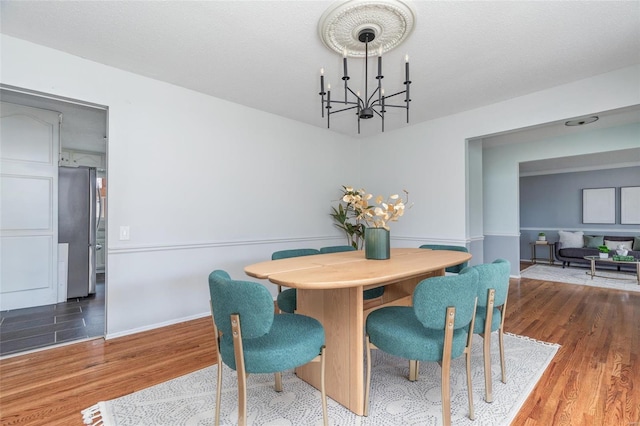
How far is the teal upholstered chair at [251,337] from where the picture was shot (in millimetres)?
1301

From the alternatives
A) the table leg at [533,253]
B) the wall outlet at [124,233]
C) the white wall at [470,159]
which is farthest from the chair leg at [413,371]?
the table leg at [533,253]

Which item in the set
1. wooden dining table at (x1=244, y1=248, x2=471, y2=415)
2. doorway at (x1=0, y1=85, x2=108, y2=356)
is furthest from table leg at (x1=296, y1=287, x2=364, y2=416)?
doorway at (x1=0, y1=85, x2=108, y2=356)

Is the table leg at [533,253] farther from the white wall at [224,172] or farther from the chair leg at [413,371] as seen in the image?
the chair leg at [413,371]

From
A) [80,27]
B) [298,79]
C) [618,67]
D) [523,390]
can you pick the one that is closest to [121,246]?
[80,27]

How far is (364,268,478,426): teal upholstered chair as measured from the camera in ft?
4.62

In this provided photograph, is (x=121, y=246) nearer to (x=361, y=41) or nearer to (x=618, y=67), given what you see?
(x=361, y=41)

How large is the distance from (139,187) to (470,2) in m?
3.08

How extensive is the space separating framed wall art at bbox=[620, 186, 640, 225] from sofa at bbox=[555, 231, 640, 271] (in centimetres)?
38

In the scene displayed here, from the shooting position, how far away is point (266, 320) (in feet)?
4.32

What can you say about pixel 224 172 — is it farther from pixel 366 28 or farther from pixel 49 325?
pixel 49 325

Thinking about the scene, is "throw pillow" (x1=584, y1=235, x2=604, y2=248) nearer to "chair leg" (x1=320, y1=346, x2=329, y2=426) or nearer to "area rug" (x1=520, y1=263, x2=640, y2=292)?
"area rug" (x1=520, y1=263, x2=640, y2=292)

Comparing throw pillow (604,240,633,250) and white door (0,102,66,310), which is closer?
white door (0,102,66,310)

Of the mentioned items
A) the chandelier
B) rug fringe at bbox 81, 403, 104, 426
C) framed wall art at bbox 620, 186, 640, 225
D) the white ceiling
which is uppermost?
the white ceiling

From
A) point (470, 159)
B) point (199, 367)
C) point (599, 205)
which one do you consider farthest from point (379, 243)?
point (599, 205)
